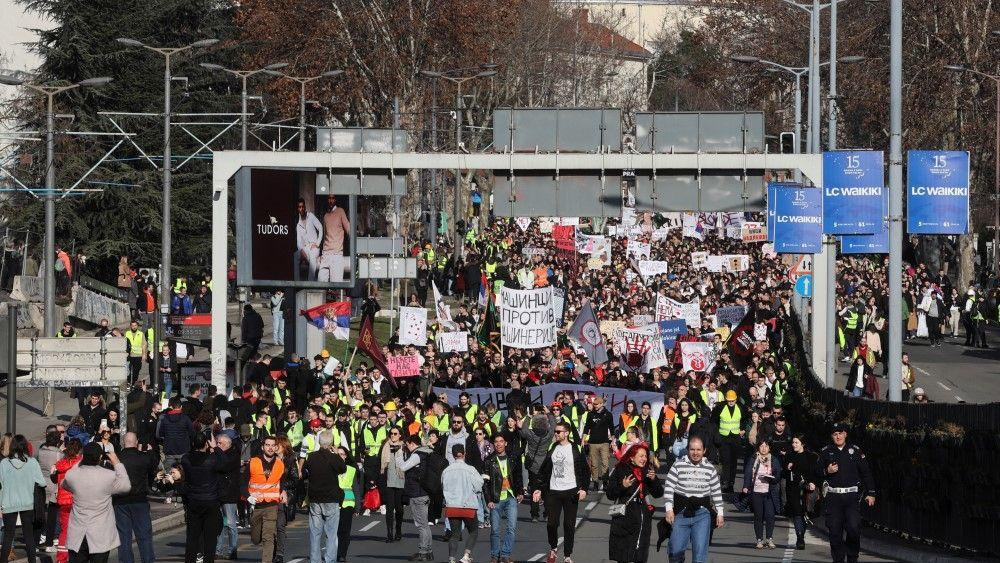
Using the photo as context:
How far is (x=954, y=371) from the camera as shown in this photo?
4472 centimetres

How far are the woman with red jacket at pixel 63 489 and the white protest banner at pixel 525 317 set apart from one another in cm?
1580

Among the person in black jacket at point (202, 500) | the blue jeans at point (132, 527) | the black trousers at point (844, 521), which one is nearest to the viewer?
the blue jeans at point (132, 527)

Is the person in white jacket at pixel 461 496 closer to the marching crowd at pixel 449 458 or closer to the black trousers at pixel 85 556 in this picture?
the marching crowd at pixel 449 458

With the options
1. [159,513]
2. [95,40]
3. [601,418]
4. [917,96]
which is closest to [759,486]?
[601,418]

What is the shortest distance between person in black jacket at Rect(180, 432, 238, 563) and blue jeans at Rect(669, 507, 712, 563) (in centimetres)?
443

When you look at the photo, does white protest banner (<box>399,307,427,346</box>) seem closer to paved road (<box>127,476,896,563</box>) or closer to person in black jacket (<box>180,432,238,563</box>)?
paved road (<box>127,476,896,563</box>)

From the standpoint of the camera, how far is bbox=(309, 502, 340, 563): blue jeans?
67.4ft

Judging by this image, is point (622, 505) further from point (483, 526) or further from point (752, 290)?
point (752, 290)

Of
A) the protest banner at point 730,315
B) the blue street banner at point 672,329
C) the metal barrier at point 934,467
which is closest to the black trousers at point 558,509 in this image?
the metal barrier at point 934,467

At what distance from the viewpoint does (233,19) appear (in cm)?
7644

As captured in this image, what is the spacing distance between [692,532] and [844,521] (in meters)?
2.59

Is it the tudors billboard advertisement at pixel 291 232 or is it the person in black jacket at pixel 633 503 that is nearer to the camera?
the person in black jacket at pixel 633 503

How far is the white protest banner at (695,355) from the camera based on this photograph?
122 ft

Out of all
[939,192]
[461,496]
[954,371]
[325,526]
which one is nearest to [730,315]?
[954,371]
